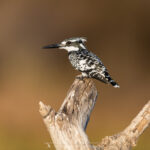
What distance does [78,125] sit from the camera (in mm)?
2781

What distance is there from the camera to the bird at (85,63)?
13.0 ft

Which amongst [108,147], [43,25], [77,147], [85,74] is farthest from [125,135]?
[43,25]

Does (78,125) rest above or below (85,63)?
below

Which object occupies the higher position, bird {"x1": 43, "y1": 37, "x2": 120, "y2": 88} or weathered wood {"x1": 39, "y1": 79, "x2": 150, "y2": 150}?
bird {"x1": 43, "y1": 37, "x2": 120, "y2": 88}

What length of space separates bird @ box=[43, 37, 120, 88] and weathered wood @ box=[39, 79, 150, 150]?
721mm

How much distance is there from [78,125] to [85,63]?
4.33 ft

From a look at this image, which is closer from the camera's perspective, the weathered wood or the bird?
the weathered wood

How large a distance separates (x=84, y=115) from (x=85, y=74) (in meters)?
1.05

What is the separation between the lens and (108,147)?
284 cm

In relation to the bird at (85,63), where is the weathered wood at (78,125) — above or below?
below

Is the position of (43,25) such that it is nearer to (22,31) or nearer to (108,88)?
(22,31)

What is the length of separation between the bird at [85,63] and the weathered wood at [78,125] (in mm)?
721

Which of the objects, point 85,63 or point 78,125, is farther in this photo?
point 85,63

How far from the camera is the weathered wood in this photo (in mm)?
2672
